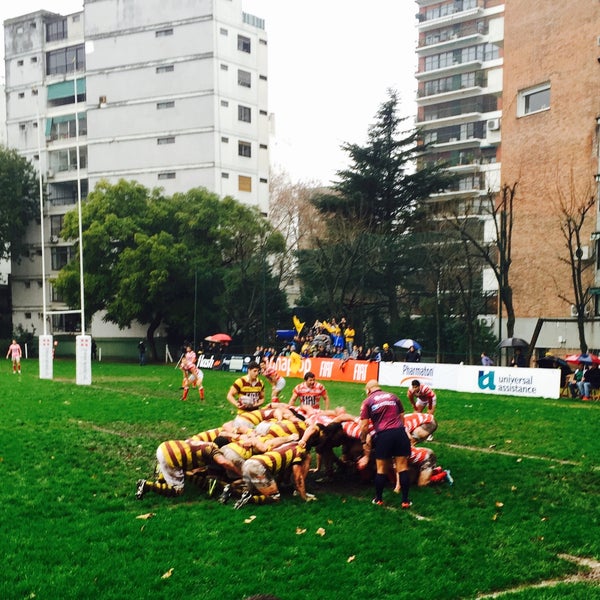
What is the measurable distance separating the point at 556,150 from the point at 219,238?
928 inches

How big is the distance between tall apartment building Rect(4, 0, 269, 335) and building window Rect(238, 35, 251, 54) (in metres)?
0.09

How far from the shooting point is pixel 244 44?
2516 inches

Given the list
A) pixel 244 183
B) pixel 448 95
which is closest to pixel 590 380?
pixel 244 183

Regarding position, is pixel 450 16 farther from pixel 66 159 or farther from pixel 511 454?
pixel 511 454

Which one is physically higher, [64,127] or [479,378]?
[64,127]

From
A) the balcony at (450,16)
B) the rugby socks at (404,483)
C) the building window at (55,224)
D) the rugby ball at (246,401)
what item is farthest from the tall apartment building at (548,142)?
the balcony at (450,16)

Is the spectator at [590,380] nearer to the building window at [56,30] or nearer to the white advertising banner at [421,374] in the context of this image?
the white advertising banner at [421,374]

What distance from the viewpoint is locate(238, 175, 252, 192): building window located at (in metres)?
63.9

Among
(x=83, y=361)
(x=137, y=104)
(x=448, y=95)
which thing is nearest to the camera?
(x=83, y=361)

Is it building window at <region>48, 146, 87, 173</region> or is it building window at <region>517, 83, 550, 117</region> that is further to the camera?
building window at <region>48, 146, 87, 173</region>

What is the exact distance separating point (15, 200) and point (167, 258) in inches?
874

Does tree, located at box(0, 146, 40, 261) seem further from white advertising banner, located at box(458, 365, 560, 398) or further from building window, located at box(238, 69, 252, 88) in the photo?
white advertising banner, located at box(458, 365, 560, 398)

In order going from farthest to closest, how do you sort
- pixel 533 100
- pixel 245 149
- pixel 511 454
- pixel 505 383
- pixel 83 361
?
1. pixel 245 149
2. pixel 533 100
3. pixel 83 361
4. pixel 505 383
5. pixel 511 454

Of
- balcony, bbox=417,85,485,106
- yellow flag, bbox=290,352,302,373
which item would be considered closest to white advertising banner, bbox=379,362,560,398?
yellow flag, bbox=290,352,302,373
